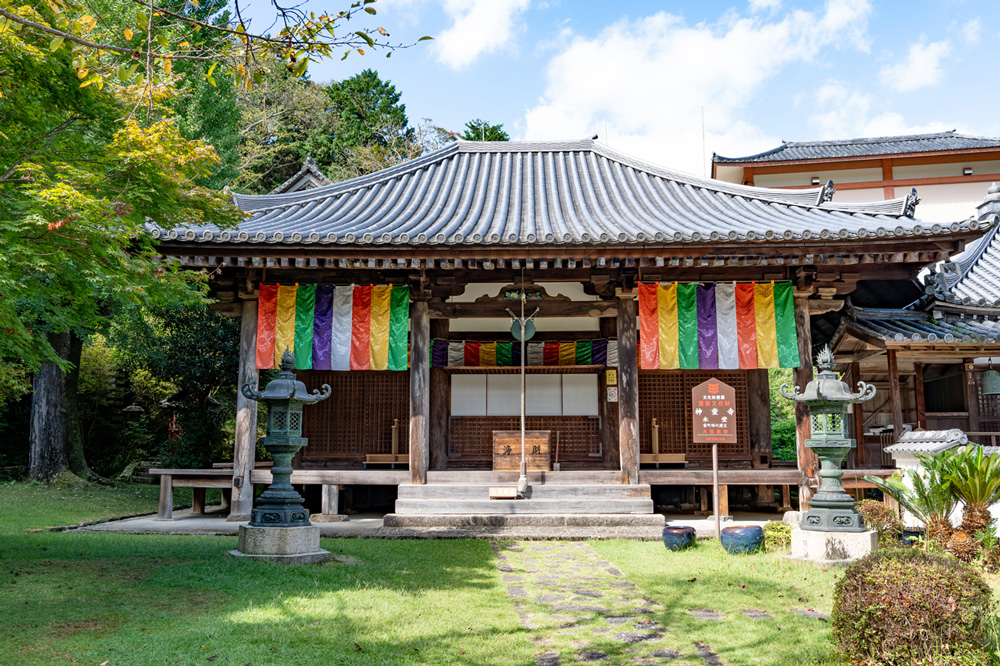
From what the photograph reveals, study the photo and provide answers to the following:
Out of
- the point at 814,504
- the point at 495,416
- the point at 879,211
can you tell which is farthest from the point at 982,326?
the point at 495,416

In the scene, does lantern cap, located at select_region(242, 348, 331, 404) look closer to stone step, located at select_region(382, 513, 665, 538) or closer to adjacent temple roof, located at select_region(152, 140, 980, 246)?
adjacent temple roof, located at select_region(152, 140, 980, 246)

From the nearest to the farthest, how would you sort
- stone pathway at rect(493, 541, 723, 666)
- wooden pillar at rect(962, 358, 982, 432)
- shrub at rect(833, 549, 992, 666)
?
shrub at rect(833, 549, 992, 666)
stone pathway at rect(493, 541, 723, 666)
wooden pillar at rect(962, 358, 982, 432)

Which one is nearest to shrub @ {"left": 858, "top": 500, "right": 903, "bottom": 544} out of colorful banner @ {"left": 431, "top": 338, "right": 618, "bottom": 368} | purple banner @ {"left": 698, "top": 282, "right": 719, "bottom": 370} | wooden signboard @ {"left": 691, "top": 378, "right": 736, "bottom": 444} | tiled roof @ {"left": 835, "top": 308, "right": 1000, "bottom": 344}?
wooden signboard @ {"left": 691, "top": 378, "right": 736, "bottom": 444}

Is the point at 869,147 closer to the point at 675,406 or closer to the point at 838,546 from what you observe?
the point at 675,406

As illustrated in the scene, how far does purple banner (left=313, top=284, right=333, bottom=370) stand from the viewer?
468 inches

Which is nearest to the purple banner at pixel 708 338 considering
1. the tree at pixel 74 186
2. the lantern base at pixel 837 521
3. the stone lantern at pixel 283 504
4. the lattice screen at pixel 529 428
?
the lattice screen at pixel 529 428

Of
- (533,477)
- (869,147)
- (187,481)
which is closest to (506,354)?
(533,477)

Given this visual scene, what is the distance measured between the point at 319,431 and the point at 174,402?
23.0ft

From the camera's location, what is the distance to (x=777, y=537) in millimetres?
8672

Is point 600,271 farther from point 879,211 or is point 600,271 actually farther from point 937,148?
Result: point 937,148

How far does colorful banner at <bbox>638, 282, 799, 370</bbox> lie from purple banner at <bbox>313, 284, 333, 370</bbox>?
5266 mm

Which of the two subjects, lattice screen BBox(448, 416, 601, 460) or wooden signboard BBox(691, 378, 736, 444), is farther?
lattice screen BBox(448, 416, 601, 460)

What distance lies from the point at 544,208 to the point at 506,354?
295cm

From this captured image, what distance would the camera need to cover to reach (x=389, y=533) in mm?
10234
